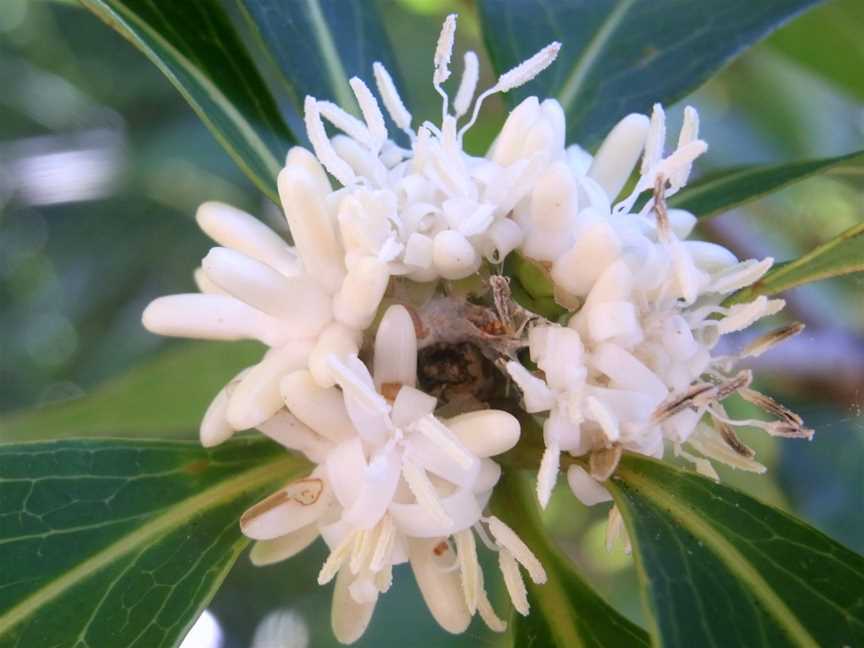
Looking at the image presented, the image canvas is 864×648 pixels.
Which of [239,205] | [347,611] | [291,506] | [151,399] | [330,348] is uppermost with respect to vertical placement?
[330,348]

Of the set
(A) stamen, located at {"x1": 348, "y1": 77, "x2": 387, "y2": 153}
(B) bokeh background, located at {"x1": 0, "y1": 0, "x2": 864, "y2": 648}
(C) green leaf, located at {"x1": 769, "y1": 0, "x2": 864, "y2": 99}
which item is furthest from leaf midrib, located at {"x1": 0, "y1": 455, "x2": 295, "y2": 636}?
(C) green leaf, located at {"x1": 769, "y1": 0, "x2": 864, "y2": 99}

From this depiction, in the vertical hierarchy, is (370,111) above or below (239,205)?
above

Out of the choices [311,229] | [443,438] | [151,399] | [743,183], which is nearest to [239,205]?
[151,399]

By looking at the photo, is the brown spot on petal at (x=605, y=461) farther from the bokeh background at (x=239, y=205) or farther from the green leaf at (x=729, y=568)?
the bokeh background at (x=239, y=205)

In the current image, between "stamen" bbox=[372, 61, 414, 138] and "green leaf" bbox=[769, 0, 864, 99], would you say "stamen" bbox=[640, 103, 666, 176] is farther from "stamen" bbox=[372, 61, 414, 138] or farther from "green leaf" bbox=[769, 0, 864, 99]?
"green leaf" bbox=[769, 0, 864, 99]

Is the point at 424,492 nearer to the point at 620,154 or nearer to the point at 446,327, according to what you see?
the point at 446,327

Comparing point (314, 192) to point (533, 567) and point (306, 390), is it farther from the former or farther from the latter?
point (533, 567)

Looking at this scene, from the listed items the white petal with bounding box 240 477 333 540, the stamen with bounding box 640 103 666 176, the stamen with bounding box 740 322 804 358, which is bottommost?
the stamen with bounding box 740 322 804 358

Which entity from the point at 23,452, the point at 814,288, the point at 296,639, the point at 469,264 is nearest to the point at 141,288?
the point at 296,639
